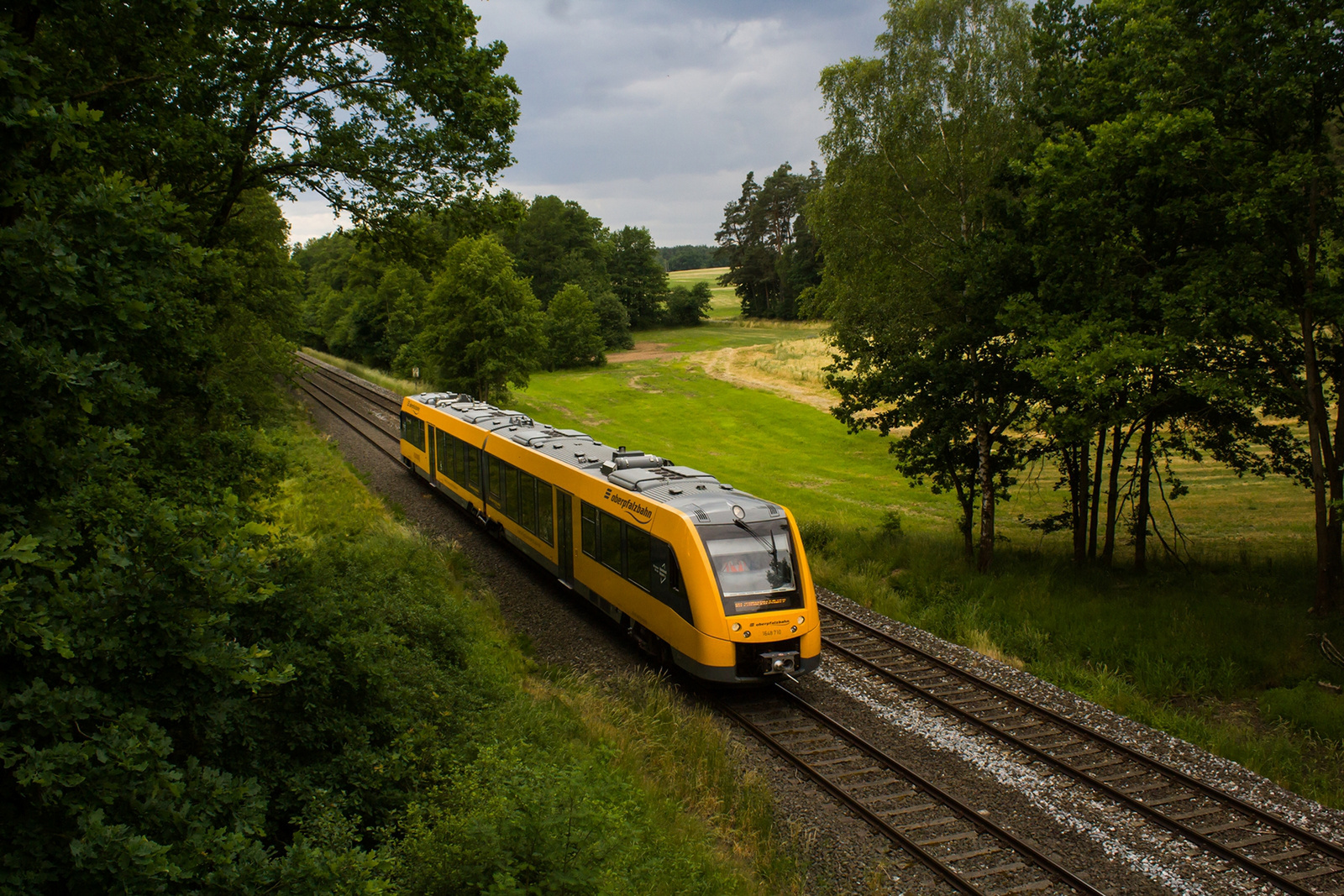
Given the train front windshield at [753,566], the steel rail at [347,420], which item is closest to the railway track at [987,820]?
the train front windshield at [753,566]

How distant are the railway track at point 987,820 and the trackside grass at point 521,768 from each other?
3.81 feet

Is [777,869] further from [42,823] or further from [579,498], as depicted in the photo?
[579,498]

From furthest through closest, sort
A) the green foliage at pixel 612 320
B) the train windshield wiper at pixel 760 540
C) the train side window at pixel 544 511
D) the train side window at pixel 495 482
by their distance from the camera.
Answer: the green foliage at pixel 612 320, the train side window at pixel 495 482, the train side window at pixel 544 511, the train windshield wiper at pixel 760 540

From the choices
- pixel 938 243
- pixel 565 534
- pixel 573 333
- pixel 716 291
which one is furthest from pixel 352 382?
pixel 716 291

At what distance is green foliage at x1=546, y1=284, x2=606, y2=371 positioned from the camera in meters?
71.3

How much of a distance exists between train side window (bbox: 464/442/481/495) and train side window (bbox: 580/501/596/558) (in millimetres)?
6219

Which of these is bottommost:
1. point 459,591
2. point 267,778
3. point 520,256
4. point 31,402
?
point 459,591

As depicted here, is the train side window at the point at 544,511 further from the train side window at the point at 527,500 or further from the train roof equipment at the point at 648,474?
the train roof equipment at the point at 648,474

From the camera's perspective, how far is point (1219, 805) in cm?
897

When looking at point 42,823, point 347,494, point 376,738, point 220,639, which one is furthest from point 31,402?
point 347,494

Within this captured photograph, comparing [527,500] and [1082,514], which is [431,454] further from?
[1082,514]

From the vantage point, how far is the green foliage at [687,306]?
327ft

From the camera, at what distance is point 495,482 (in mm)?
18578

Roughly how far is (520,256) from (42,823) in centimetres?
8727
